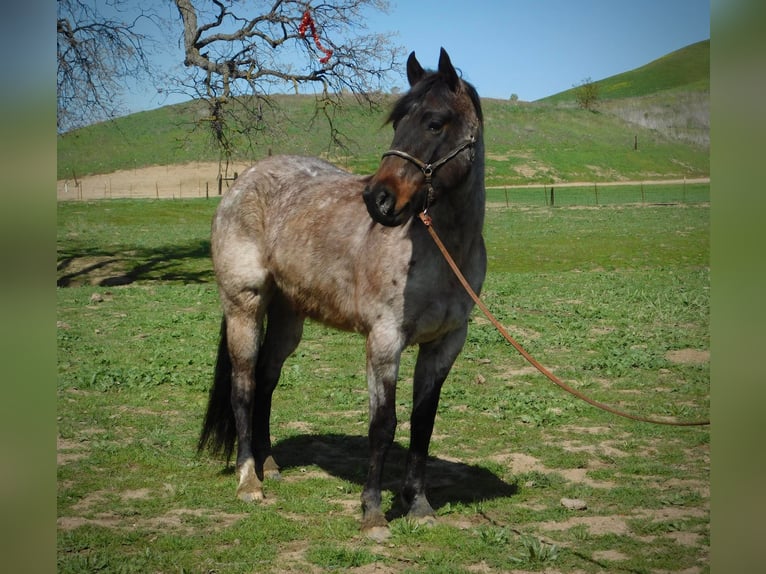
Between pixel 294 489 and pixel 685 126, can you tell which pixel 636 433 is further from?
pixel 685 126

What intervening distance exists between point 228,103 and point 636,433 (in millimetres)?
15669

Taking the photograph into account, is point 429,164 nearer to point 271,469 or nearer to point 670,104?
point 271,469

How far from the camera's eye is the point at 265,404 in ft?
20.8

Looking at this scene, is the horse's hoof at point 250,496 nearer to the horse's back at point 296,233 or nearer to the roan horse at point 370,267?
the roan horse at point 370,267

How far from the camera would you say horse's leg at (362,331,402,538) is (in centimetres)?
485

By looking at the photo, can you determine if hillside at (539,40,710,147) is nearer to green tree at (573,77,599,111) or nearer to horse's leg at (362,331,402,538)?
green tree at (573,77,599,111)

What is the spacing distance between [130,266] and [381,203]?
57.9 feet

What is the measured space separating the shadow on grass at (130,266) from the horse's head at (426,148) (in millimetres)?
15167

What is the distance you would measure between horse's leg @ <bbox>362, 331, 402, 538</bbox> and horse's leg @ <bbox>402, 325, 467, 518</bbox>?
0.36 meters

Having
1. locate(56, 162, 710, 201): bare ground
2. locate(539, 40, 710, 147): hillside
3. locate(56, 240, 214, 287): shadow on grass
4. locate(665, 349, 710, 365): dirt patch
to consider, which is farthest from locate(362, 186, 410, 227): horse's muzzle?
locate(539, 40, 710, 147): hillside

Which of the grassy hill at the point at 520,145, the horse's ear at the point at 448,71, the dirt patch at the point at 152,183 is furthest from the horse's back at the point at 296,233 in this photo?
the grassy hill at the point at 520,145

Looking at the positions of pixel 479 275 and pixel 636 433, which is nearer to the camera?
pixel 479 275

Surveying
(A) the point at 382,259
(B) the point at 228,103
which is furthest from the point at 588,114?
(A) the point at 382,259
